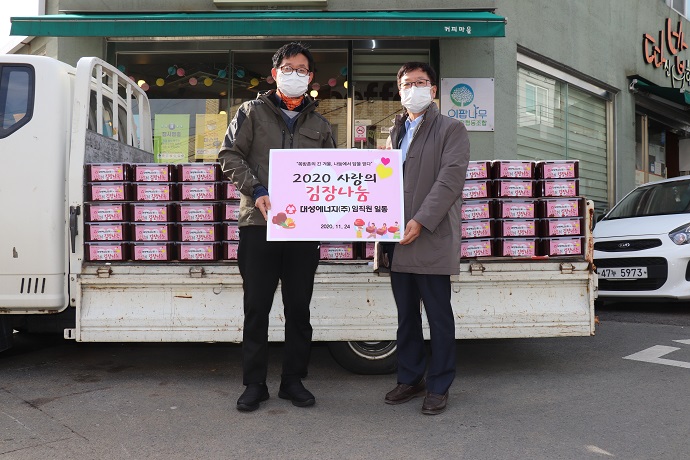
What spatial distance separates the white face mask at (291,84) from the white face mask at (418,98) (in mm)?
602

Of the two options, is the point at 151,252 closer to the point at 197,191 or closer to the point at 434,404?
the point at 197,191

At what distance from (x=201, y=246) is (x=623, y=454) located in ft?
9.31

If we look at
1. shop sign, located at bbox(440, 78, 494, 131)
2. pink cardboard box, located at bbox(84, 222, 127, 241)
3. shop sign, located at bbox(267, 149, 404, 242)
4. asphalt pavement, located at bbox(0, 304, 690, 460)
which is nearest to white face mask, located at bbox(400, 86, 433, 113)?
shop sign, located at bbox(267, 149, 404, 242)

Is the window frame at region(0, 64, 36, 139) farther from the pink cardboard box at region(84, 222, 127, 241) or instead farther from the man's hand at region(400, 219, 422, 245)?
the man's hand at region(400, 219, 422, 245)

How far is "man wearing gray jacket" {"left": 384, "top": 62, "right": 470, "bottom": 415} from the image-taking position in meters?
3.57

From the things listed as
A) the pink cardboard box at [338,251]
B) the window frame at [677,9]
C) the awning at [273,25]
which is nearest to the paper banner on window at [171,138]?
the awning at [273,25]

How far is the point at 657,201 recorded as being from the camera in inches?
313

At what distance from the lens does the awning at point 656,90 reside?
507 inches

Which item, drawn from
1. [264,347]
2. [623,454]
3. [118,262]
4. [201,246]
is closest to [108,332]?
[118,262]

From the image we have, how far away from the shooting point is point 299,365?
379 cm

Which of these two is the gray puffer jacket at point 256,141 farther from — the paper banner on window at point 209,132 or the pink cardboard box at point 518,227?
the paper banner on window at point 209,132

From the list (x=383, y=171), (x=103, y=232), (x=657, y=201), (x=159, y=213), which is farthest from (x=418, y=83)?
(x=657, y=201)

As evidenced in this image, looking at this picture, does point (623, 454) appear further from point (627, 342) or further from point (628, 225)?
point (628, 225)

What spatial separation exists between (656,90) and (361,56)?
22.8 ft
